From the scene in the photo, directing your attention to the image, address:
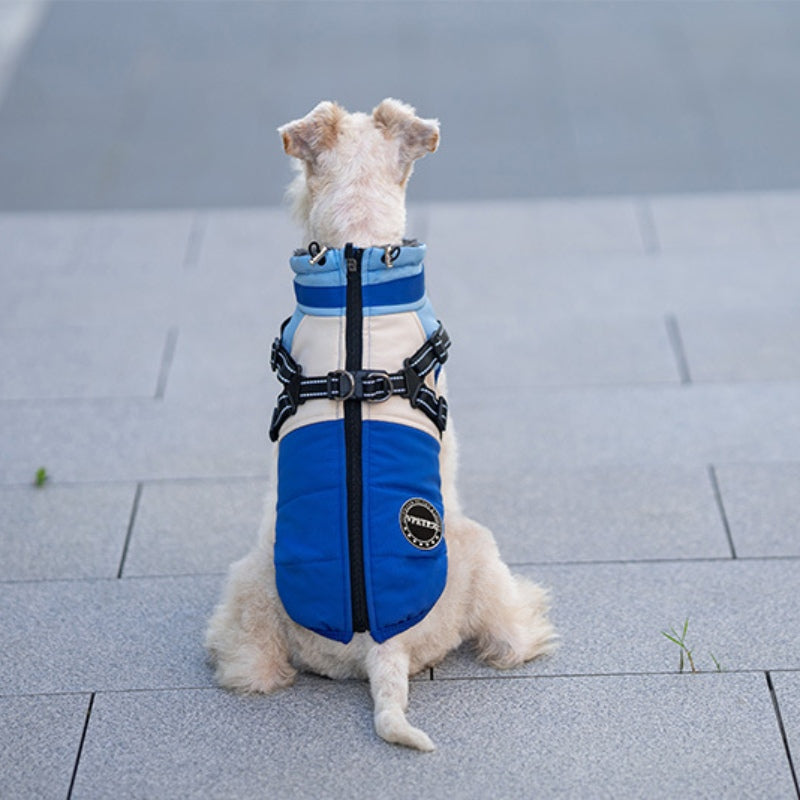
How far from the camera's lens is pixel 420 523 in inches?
153

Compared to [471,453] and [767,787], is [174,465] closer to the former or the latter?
[471,453]

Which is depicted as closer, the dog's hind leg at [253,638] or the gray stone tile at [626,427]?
the dog's hind leg at [253,638]

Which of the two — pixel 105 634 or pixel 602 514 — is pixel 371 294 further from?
pixel 602 514

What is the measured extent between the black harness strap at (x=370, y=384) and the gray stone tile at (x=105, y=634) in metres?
0.87

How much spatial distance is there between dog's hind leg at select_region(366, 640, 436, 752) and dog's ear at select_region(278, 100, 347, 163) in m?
1.59

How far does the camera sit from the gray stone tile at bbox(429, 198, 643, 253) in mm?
7707

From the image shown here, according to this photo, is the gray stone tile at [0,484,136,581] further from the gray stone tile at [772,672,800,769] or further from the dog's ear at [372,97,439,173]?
the gray stone tile at [772,672,800,769]

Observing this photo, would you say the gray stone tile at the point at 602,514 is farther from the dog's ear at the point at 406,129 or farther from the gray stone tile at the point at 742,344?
the dog's ear at the point at 406,129

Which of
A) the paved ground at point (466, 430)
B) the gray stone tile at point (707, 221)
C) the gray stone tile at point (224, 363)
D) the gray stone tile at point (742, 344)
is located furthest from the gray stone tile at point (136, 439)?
the gray stone tile at point (707, 221)

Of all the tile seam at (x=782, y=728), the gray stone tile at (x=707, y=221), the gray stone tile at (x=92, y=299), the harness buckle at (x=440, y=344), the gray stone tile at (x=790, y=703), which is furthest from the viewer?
the gray stone tile at (x=707, y=221)

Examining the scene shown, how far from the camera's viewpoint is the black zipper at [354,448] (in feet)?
12.5

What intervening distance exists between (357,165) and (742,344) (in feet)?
9.97

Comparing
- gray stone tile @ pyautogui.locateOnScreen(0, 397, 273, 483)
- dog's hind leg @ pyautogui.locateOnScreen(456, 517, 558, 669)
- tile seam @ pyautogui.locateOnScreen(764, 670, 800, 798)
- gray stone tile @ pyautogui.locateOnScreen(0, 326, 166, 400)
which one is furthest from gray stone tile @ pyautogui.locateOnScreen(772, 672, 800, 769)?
gray stone tile @ pyautogui.locateOnScreen(0, 326, 166, 400)

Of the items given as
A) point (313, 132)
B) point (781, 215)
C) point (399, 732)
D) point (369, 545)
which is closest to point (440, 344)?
point (369, 545)
